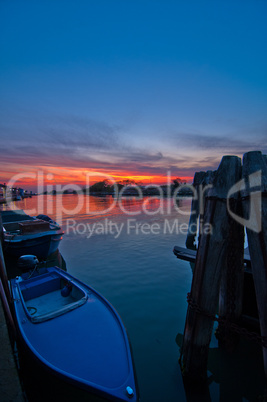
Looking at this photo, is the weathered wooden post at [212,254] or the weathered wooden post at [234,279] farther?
the weathered wooden post at [234,279]

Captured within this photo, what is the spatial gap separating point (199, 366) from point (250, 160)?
4.14 m

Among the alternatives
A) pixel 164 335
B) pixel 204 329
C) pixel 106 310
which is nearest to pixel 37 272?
pixel 106 310

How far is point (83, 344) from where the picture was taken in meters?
4.05

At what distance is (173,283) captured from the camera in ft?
30.8

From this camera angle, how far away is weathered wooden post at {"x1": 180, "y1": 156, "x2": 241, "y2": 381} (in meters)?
3.38

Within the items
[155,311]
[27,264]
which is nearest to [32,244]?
[27,264]

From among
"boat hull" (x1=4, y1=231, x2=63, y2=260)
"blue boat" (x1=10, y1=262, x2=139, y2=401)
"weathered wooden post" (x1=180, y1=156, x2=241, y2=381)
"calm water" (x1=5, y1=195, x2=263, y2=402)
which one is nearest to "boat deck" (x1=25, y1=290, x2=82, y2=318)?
"blue boat" (x1=10, y1=262, x2=139, y2=401)

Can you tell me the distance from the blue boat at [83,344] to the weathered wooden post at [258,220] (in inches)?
99.9

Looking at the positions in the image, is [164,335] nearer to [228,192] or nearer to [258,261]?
[258,261]

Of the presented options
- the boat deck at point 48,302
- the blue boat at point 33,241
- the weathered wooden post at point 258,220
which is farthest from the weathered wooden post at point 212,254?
the blue boat at point 33,241

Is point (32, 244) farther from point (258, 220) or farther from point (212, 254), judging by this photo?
point (258, 220)

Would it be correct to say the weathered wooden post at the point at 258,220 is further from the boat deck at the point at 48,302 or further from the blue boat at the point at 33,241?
the blue boat at the point at 33,241

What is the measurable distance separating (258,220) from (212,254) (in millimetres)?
952

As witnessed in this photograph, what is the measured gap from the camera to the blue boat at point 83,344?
326cm
